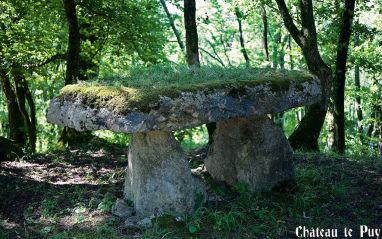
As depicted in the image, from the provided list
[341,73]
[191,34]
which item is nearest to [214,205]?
[191,34]

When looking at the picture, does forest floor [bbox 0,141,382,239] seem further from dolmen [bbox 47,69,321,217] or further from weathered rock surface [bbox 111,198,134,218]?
dolmen [bbox 47,69,321,217]

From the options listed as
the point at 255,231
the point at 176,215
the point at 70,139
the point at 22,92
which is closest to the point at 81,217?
the point at 176,215

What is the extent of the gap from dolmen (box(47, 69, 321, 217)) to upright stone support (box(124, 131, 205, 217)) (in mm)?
13

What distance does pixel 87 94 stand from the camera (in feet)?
15.5

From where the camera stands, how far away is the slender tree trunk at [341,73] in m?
9.27

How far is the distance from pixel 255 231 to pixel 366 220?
152 cm

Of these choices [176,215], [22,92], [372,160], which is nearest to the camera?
[176,215]

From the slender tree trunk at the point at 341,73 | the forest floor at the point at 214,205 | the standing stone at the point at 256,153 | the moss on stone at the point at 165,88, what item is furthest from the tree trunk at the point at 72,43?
the slender tree trunk at the point at 341,73

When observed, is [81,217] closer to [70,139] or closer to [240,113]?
[240,113]

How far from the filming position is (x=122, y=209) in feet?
17.3

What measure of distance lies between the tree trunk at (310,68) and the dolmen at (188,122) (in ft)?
9.92

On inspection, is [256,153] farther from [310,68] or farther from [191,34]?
[191,34]

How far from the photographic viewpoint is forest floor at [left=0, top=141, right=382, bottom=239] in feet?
15.5

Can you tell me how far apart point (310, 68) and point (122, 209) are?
220 inches
